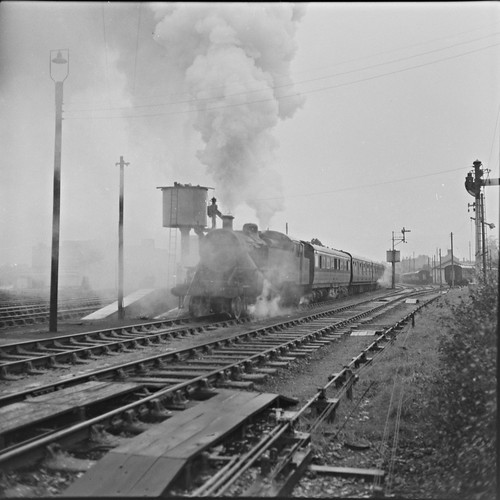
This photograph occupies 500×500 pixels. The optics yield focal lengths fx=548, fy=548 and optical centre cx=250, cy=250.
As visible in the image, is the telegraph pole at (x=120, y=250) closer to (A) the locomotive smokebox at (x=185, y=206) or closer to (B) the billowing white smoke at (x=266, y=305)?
(B) the billowing white smoke at (x=266, y=305)

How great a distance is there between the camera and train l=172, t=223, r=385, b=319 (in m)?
17.7


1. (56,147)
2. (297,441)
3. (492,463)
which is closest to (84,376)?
(297,441)

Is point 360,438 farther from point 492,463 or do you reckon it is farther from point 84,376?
point 84,376

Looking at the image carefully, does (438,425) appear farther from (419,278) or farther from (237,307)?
(419,278)

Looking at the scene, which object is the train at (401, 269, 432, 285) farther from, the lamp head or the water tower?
the lamp head

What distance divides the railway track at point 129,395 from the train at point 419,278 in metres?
74.6

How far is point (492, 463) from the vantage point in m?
4.12

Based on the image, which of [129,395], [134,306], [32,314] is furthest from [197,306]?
[129,395]

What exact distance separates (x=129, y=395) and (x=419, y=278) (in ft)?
271

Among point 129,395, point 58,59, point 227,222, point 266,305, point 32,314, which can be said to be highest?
point 58,59

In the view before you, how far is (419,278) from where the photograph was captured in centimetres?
8488

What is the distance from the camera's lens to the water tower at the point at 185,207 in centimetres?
2594

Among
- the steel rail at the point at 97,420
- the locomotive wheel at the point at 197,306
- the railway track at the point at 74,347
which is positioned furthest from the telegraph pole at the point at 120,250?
the steel rail at the point at 97,420

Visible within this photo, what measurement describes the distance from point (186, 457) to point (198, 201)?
2203 cm
